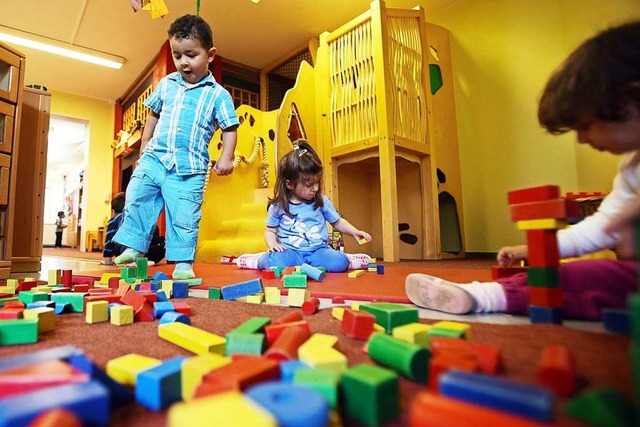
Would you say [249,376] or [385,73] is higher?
[385,73]

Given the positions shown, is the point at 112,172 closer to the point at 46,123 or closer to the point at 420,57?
the point at 46,123

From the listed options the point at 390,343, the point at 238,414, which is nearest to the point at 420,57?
the point at 390,343

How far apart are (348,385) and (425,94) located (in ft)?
7.78

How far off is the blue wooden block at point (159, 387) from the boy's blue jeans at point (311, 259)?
1.26m

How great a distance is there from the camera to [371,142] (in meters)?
2.16

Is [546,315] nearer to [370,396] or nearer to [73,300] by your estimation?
[370,396]

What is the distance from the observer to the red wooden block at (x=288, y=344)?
39 cm

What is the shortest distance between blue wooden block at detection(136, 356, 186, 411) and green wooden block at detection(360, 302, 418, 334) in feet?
0.90

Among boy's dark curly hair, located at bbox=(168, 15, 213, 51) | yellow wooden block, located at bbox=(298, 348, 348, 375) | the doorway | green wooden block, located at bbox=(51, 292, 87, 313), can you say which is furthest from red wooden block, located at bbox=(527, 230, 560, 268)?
the doorway

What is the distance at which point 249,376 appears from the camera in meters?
0.30

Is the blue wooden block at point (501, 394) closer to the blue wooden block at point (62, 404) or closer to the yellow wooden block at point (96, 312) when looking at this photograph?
the blue wooden block at point (62, 404)

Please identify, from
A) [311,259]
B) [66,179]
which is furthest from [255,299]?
Answer: [66,179]

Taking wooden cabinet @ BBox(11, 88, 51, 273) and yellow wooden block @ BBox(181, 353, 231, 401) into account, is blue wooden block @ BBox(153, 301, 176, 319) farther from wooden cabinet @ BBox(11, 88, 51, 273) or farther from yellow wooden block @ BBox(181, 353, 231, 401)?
wooden cabinet @ BBox(11, 88, 51, 273)

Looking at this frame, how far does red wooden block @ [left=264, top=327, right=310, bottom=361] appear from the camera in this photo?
39 cm
